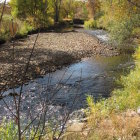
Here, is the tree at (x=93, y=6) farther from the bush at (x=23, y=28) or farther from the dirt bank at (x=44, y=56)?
the dirt bank at (x=44, y=56)

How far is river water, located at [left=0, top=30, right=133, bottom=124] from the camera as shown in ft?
30.8

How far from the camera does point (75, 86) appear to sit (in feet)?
39.9

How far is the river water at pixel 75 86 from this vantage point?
938 centimetres

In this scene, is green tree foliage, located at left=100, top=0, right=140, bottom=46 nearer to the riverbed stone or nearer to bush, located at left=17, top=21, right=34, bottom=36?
the riverbed stone

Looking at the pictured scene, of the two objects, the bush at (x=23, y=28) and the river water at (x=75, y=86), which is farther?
the bush at (x=23, y=28)

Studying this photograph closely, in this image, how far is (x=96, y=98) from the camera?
406 inches

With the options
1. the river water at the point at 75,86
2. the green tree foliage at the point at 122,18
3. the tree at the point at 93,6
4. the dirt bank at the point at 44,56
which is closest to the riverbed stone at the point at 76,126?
the river water at the point at 75,86

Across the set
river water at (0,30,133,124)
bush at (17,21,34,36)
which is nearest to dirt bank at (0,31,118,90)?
river water at (0,30,133,124)

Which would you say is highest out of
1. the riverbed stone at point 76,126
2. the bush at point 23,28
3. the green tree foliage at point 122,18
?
the green tree foliage at point 122,18

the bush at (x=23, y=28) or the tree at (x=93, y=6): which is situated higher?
the tree at (x=93, y=6)

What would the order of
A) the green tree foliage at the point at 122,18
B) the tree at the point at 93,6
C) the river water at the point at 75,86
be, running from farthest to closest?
1. the tree at the point at 93,6
2. the green tree foliage at the point at 122,18
3. the river water at the point at 75,86

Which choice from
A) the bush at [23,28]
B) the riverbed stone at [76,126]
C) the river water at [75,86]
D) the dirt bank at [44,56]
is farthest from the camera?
the bush at [23,28]

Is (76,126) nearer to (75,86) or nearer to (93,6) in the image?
(75,86)

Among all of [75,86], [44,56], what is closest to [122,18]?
[44,56]
